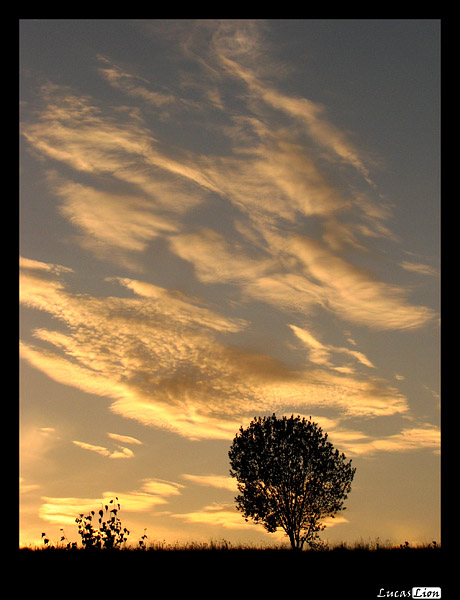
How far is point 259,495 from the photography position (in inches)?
2293
